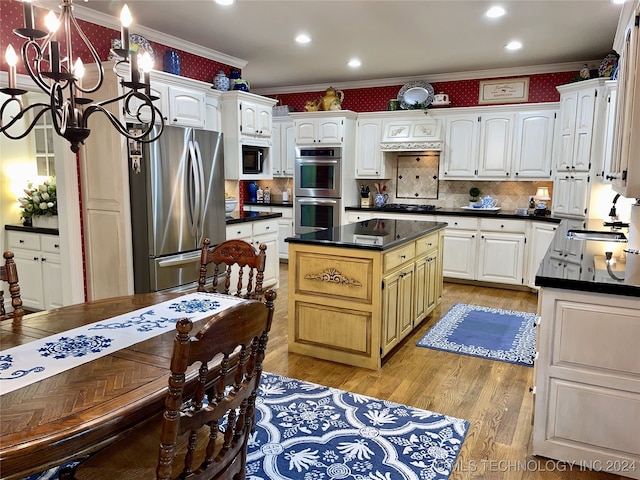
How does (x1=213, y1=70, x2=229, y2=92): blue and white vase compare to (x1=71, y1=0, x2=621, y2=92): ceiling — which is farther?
(x1=213, y1=70, x2=229, y2=92): blue and white vase

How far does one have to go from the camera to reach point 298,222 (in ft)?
22.1

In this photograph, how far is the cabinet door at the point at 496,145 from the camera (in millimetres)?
5613

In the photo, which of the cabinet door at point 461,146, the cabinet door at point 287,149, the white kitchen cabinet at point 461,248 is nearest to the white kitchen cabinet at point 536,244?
the white kitchen cabinet at point 461,248

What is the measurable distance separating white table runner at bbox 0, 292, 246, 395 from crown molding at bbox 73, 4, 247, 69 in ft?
9.21

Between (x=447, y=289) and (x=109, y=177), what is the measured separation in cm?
386

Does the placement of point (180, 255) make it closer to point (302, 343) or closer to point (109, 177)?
point (109, 177)

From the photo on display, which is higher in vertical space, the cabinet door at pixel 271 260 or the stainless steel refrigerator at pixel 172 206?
the stainless steel refrigerator at pixel 172 206

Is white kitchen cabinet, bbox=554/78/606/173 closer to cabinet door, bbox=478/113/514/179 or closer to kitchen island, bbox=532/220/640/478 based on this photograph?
cabinet door, bbox=478/113/514/179

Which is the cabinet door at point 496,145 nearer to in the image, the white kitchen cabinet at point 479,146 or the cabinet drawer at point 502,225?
the white kitchen cabinet at point 479,146

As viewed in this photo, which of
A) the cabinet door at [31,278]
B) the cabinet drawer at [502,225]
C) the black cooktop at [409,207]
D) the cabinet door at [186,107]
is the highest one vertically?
the cabinet door at [186,107]

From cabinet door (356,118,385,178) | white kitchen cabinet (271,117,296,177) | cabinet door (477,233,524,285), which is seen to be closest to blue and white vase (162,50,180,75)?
white kitchen cabinet (271,117,296,177)

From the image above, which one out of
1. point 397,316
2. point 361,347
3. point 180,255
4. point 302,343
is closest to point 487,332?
point 397,316

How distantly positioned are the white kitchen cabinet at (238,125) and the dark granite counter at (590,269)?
10.8 feet

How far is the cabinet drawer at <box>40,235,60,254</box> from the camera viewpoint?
406cm
